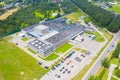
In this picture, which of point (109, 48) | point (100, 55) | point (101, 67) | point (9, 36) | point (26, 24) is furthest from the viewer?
point (26, 24)

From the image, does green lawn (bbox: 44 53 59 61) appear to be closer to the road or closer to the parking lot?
the parking lot

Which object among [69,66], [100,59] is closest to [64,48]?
[69,66]

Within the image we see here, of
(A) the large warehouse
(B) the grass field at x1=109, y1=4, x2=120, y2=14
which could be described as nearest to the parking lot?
(A) the large warehouse

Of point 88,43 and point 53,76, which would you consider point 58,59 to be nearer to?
point 53,76

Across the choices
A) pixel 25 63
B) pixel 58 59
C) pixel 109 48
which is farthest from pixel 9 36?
pixel 109 48

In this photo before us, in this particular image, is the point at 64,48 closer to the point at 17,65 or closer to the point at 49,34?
the point at 49,34
